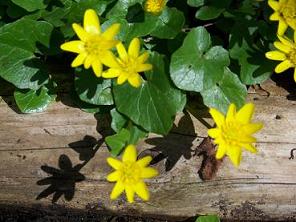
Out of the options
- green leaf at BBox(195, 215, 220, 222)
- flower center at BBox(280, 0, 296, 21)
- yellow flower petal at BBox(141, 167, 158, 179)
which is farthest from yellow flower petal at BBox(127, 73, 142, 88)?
green leaf at BBox(195, 215, 220, 222)

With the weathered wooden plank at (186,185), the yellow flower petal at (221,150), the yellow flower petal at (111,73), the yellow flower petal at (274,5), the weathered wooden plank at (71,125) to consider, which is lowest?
the weathered wooden plank at (186,185)

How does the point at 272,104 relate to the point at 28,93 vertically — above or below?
below

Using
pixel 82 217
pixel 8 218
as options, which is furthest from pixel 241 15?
pixel 8 218

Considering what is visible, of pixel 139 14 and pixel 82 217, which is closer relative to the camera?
pixel 139 14

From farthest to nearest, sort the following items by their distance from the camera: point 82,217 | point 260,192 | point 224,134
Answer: point 82,217, point 260,192, point 224,134

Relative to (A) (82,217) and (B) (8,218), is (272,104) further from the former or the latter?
(B) (8,218)

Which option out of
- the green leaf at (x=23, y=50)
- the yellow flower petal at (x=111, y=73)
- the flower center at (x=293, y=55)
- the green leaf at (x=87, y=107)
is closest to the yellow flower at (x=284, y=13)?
the flower center at (x=293, y=55)

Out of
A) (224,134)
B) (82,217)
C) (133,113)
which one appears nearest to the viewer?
(224,134)

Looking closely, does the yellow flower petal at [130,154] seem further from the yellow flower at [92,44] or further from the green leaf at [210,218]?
the green leaf at [210,218]
